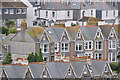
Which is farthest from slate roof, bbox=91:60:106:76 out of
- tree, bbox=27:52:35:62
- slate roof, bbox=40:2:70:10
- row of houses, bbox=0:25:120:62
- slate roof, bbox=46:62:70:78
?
slate roof, bbox=40:2:70:10

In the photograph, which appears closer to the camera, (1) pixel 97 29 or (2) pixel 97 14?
(1) pixel 97 29

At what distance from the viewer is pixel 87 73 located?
49031mm

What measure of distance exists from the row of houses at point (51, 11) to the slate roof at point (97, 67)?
2779 cm

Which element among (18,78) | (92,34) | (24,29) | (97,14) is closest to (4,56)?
(24,29)

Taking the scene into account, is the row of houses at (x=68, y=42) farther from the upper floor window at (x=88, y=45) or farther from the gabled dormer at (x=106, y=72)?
the gabled dormer at (x=106, y=72)

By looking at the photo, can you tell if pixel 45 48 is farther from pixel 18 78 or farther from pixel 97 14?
pixel 97 14

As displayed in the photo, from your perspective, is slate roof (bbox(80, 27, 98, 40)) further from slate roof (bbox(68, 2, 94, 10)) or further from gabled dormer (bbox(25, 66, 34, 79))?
slate roof (bbox(68, 2, 94, 10))

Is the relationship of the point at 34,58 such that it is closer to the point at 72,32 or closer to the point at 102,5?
the point at 72,32

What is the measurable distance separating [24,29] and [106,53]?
845cm

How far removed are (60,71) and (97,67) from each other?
3.37 meters

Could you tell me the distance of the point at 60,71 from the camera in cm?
4816

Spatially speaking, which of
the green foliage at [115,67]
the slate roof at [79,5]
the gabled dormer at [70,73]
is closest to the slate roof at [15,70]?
the gabled dormer at [70,73]

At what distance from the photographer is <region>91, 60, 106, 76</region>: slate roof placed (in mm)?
49969

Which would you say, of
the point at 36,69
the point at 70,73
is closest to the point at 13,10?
the point at 70,73
